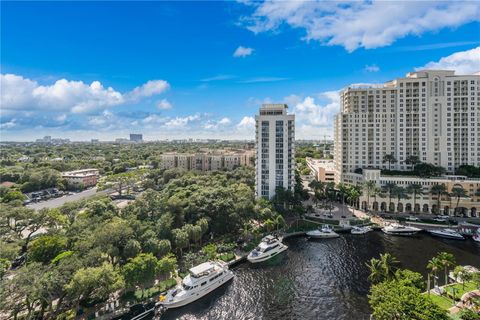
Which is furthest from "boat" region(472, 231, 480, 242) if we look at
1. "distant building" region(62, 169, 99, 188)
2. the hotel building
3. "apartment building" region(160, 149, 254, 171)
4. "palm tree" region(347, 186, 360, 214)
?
"distant building" region(62, 169, 99, 188)

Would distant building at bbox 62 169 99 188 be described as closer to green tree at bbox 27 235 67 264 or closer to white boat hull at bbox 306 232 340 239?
green tree at bbox 27 235 67 264

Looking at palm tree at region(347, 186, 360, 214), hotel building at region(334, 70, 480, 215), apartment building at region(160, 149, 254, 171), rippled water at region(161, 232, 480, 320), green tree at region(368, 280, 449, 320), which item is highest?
hotel building at region(334, 70, 480, 215)

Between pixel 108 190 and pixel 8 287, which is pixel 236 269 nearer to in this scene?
→ pixel 8 287

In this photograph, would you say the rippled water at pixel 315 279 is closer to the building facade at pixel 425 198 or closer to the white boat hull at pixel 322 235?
the white boat hull at pixel 322 235

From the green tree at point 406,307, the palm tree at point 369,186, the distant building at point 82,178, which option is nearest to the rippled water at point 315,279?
Result: the green tree at point 406,307

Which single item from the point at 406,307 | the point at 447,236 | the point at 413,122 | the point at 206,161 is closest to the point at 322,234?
the point at 447,236

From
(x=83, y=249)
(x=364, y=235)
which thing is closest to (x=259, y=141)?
(x=364, y=235)
